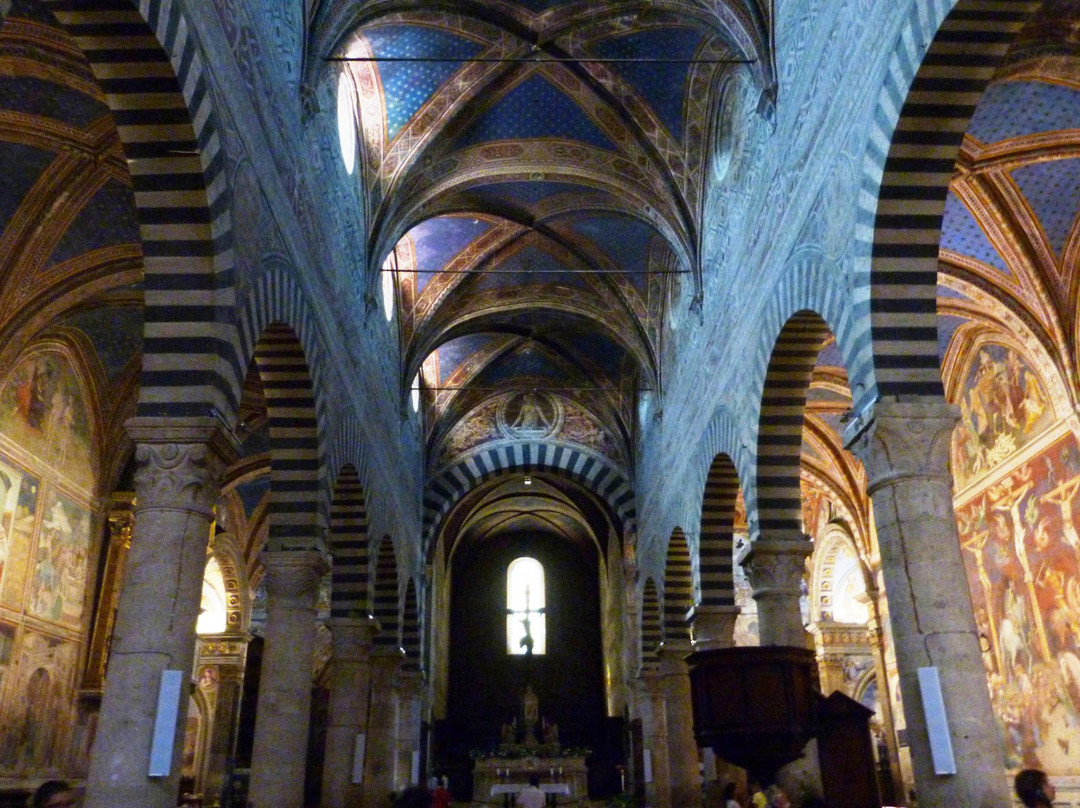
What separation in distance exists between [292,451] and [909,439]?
605 cm

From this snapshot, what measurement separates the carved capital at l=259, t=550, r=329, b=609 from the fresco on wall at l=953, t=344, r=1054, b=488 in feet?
28.4

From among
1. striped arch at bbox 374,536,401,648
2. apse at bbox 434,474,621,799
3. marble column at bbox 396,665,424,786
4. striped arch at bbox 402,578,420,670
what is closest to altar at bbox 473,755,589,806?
marble column at bbox 396,665,424,786

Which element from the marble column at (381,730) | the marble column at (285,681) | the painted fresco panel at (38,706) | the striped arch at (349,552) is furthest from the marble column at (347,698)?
the painted fresco panel at (38,706)

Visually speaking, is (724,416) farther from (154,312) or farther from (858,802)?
(154,312)

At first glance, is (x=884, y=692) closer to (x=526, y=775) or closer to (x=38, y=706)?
(x=526, y=775)

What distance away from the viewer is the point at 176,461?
22.4ft

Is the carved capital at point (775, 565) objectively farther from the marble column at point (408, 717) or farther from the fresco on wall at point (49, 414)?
the marble column at point (408, 717)

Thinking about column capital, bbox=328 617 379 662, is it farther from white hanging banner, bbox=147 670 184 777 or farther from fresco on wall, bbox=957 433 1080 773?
fresco on wall, bbox=957 433 1080 773

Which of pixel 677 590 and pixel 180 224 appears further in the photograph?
pixel 677 590

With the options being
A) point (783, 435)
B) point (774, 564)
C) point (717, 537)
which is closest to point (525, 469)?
point (717, 537)

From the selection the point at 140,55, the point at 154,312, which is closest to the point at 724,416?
the point at 154,312

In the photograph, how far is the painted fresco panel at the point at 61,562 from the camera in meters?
13.8

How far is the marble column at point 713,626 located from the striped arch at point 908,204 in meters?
6.47

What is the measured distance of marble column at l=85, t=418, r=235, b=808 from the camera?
20.0ft
